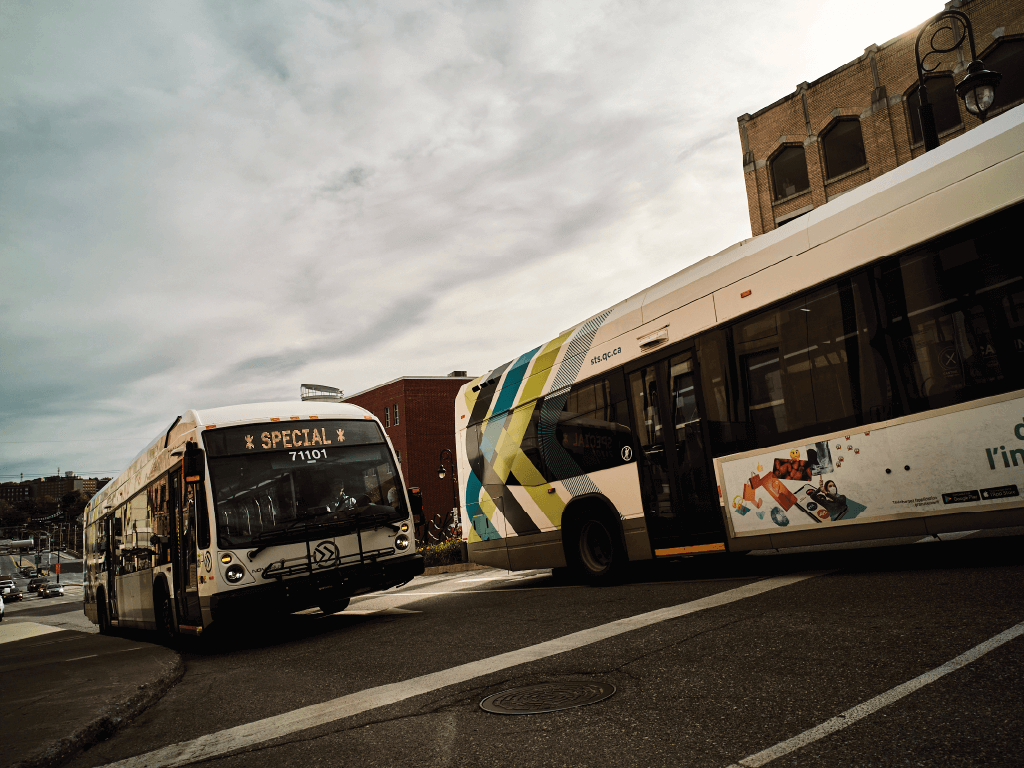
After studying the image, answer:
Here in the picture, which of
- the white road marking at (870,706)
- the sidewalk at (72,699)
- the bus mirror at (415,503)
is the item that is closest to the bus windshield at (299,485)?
the bus mirror at (415,503)

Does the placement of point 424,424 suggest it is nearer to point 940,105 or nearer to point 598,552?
point 940,105

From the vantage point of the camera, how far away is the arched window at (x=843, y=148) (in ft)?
87.5

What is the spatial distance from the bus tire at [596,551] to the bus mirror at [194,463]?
4915 mm

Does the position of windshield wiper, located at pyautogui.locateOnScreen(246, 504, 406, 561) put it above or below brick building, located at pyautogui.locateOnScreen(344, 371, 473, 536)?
below

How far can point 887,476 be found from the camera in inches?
248

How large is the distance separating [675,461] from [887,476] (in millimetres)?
2549

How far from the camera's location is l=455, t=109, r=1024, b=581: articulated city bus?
18.6 feet

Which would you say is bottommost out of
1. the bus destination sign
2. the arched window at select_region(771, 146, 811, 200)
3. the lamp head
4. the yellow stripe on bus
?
the yellow stripe on bus

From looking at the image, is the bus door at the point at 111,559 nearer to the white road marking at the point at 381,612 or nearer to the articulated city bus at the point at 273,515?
the articulated city bus at the point at 273,515

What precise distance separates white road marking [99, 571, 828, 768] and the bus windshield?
4.22m

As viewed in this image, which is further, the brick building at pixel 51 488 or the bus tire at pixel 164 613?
the brick building at pixel 51 488

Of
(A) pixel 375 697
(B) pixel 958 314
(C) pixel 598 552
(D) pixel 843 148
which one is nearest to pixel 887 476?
(B) pixel 958 314

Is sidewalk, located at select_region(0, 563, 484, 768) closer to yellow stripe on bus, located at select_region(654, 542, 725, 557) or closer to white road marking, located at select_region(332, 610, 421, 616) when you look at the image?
white road marking, located at select_region(332, 610, 421, 616)

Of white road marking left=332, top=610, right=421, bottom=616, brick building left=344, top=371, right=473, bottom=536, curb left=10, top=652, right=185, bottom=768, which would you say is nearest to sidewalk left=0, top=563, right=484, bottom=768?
curb left=10, top=652, right=185, bottom=768
